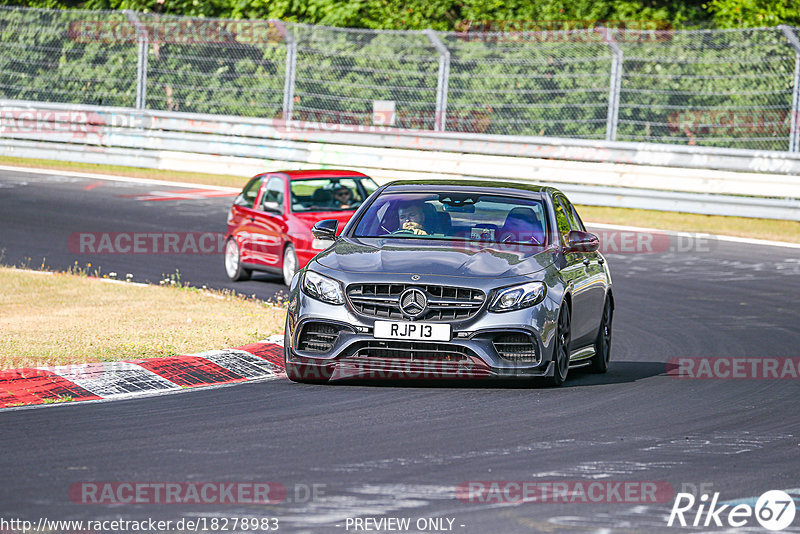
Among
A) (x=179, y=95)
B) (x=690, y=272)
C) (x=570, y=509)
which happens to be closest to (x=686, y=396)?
(x=570, y=509)

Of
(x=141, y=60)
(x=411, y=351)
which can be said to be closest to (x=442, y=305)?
(x=411, y=351)

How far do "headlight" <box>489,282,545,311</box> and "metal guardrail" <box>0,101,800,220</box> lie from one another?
13.4 metres

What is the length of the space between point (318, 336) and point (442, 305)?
900mm

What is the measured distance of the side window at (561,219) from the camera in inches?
426

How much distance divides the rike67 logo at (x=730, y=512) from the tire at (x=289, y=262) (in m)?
10.2

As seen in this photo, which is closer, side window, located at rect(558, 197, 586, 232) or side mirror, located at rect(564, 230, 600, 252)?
side mirror, located at rect(564, 230, 600, 252)

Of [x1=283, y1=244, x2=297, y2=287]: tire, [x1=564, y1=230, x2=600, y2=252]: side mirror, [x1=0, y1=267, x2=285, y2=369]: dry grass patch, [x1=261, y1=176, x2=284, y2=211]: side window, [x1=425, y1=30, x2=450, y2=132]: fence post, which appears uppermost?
[x1=425, y1=30, x2=450, y2=132]: fence post

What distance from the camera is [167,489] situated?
6.47 meters

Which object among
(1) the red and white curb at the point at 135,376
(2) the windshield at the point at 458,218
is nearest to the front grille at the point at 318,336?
(1) the red and white curb at the point at 135,376

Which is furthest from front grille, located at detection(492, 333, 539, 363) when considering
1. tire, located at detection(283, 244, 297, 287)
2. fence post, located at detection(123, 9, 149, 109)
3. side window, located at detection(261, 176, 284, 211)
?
fence post, located at detection(123, 9, 149, 109)

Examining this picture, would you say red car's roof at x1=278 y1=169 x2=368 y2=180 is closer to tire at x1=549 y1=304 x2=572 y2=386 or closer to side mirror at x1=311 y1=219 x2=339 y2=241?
side mirror at x1=311 y1=219 x2=339 y2=241

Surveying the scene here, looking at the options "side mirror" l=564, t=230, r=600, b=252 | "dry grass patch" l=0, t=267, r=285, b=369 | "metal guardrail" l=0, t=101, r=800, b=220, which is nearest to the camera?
"side mirror" l=564, t=230, r=600, b=252

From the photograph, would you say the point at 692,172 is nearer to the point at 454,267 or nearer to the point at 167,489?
the point at 454,267

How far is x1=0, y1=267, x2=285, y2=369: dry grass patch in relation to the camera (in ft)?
34.9
